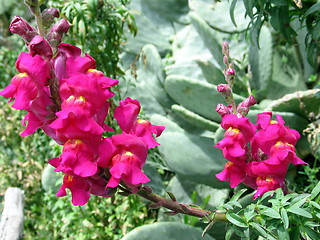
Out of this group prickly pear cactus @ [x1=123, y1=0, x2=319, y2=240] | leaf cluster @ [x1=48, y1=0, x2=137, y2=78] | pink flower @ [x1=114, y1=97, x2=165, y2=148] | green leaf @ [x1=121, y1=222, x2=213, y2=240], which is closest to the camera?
→ pink flower @ [x1=114, y1=97, x2=165, y2=148]

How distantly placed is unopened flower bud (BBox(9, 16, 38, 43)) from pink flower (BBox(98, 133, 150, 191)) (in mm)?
212

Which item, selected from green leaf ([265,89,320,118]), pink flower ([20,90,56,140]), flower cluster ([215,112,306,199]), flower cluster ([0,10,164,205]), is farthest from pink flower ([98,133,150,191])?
green leaf ([265,89,320,118])

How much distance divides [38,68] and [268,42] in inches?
55.2


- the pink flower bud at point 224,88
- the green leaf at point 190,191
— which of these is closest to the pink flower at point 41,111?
the pink flower bud at point 224,88

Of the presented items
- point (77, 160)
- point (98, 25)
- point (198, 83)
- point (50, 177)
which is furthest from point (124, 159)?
point (50, 177)

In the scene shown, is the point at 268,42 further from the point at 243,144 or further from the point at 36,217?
the point at 36,217

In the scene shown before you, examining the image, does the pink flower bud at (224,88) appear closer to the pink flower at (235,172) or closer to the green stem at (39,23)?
the pink flower at (235,172)

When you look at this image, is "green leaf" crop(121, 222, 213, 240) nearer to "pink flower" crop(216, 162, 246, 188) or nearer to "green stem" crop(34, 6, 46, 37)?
"pink flower" crop(216, 162, 246, 188)

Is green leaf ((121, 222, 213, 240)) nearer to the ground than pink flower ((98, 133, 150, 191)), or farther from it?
nearer to the ground

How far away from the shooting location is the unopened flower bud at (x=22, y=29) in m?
0.79

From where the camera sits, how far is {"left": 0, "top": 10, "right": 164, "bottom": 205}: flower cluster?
2.54 feet

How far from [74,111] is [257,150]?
1.36ft

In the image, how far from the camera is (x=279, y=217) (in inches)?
33.0

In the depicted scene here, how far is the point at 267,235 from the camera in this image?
0.86m
